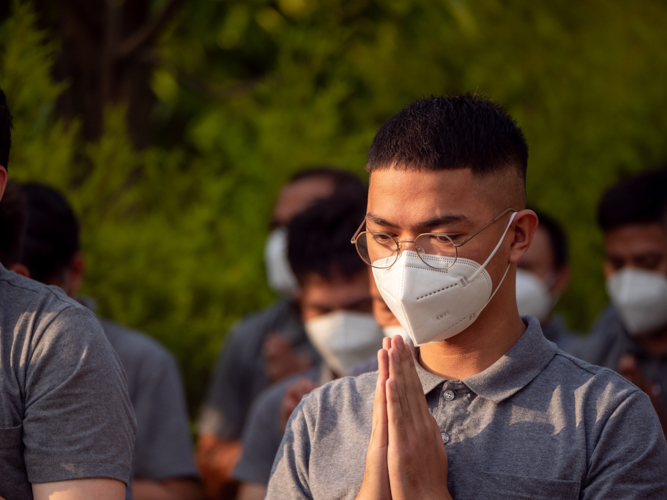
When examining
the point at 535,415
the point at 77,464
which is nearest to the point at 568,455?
the point at 535,415

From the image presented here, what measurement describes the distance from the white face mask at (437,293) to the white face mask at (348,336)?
151 centimetres

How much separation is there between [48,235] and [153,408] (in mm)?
1027

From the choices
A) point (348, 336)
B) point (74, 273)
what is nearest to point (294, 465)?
point (348, 336)

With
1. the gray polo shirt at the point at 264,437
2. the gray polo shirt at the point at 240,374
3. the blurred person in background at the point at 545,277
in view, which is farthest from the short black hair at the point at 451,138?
the gray polo shirt at the point at 240,374

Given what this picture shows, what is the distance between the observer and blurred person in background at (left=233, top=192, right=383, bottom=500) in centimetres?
371

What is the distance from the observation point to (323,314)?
3873 mm

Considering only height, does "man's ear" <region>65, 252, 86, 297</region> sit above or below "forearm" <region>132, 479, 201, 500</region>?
above

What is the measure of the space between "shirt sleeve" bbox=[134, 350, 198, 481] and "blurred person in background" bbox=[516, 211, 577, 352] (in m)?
1.82

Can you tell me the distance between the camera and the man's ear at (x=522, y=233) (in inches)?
86.3

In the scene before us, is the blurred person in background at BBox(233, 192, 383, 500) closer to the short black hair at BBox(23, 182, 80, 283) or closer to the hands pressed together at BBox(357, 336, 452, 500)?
the short black hair at BBox(23, 182, 80, 283)

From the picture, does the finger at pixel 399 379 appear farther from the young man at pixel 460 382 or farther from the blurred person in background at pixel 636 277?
the blurred person in background at pixel 636 277

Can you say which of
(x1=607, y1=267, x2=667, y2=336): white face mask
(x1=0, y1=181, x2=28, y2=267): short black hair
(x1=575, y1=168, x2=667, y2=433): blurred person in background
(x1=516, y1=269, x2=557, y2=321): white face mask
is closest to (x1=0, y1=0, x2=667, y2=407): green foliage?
(x1=0, y1=181, x2=28, y2=267): short black hair

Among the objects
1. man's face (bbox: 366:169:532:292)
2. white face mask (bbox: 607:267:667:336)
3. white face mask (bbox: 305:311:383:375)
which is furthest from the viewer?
white face mask (bbox: 607:267:667:336)

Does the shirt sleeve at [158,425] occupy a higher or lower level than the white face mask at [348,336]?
lower
